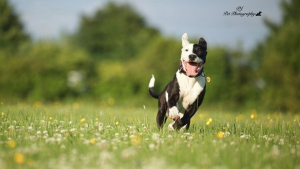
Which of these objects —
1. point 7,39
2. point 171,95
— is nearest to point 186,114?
point 171,95

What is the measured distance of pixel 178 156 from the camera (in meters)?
4.84

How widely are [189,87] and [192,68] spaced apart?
0.31 metres

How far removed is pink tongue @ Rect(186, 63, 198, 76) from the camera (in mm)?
6941

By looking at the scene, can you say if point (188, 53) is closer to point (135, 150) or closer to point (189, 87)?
point (189, 87)

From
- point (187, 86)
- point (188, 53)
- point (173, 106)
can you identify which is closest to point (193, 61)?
point (188, 53)

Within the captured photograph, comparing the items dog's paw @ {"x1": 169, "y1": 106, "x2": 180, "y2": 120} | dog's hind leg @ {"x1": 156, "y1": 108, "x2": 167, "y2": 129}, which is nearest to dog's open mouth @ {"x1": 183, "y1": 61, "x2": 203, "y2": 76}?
dog's paw @ {"x1": 169, "y1": 106, "x2": 180, "y2": 120}

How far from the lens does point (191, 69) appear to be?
6.96m

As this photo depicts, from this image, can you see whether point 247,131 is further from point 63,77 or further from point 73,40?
point 73,40

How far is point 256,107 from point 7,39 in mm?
17780

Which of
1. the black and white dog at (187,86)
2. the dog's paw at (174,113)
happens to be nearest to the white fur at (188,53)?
the black and white dog at (187,86)

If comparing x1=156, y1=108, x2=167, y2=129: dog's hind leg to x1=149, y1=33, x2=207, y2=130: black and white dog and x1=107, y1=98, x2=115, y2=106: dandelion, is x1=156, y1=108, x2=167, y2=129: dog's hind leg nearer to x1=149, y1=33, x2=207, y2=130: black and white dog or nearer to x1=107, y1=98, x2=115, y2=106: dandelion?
x1=149, y1=33, x2=207, y2=130: black and white dog

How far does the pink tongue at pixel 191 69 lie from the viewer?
6941mm

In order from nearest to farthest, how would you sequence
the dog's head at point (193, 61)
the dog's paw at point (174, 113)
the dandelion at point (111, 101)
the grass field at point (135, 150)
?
the grass field at point (135, 150)
the dog's paw at point (174, 113)
the dog's head at point (193, 61)
the dandelion at point (111, 101)

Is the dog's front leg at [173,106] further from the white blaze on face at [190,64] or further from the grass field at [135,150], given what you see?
the white blaze on face at [190,64]
